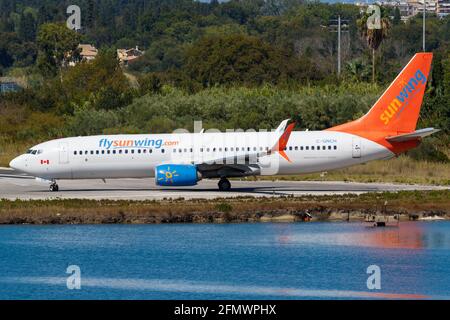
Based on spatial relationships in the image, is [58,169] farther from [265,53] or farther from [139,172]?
[265,53]

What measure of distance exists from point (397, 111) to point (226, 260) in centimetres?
2212

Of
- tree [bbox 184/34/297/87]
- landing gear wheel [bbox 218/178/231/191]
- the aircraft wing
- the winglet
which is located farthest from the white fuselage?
tree [bbox 184/34/297/87]

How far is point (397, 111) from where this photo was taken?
64.3m

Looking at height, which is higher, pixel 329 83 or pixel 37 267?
pixel 329 83

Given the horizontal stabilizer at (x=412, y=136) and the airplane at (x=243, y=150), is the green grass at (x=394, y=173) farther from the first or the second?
the airplane at (x=243, y=150)

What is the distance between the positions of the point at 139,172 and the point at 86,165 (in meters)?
3.01

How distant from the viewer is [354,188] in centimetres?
6506

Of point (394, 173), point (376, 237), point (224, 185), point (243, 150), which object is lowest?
point (376, 237)

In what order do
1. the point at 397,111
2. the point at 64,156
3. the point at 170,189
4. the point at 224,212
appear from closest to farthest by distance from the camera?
the point at 224,212, the point at 397,111, the point at 64,156, the point at 170,189

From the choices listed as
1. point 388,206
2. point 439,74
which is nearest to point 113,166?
point 388,206

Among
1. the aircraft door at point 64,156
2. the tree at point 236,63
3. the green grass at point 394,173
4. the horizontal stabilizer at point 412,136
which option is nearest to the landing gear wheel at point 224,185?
the green grass at point 394,173

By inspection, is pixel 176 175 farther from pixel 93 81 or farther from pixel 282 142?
pixel 93 81

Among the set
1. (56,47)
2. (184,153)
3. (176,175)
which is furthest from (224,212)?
(56,47)

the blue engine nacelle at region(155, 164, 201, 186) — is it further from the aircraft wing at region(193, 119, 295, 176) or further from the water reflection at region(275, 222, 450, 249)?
the water reflection at region(275, 222, 450, 249)
